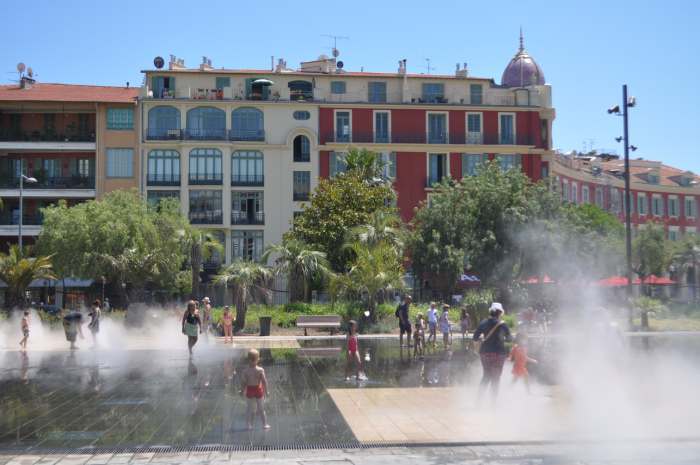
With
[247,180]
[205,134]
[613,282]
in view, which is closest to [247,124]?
[205,134]

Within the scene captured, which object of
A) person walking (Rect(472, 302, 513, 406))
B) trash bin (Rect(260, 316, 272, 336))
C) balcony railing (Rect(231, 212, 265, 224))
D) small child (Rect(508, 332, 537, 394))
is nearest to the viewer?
person walking (Rect(472, 302, 513, 406))

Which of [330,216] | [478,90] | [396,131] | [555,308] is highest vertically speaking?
[478,90]

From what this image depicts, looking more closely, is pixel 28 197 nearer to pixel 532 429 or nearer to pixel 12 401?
pixel 12 401

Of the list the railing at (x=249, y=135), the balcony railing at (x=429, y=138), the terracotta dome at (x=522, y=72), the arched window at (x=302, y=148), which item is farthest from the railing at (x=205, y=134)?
the terracotta dome at (x=522, y=72)

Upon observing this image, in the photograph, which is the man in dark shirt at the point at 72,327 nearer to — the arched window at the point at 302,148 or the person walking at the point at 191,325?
the person walking at the point at 191,325

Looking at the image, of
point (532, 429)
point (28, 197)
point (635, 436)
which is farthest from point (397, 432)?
point (28, 197)

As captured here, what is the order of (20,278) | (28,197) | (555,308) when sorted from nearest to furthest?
(20,278) < (555,308) < (28,197)

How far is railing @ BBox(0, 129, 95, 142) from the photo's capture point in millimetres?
47062

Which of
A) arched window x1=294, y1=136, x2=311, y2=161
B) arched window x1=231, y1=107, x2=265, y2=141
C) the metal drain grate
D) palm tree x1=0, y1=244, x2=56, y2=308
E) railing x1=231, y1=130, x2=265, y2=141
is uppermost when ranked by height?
arched window x1=231, y1=107, x2=265, y2=141

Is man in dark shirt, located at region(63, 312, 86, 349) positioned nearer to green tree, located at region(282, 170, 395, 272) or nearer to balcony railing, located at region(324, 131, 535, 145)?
green tree, located at region(282, 170, 395, 272)

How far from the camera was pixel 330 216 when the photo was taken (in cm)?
3638

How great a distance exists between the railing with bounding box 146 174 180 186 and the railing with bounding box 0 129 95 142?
5619mm

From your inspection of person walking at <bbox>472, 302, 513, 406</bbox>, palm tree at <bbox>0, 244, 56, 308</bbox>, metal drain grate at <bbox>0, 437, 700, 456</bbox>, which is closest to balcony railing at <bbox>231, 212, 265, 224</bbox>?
palm tree at <bbox>0, 244, 56, 308</bbox>

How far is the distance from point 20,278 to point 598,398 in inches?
999
